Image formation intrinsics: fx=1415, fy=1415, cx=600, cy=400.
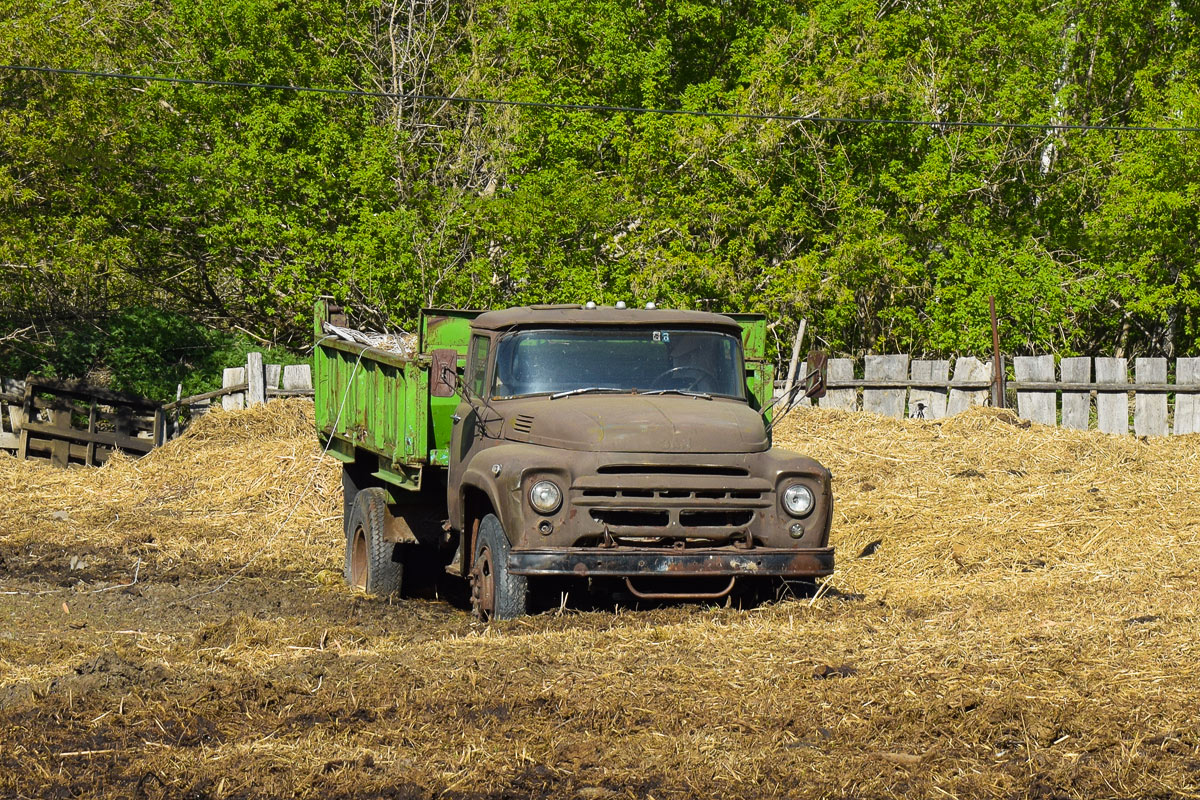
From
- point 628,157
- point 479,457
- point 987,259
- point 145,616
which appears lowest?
point 145,616

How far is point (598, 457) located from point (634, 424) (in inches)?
12.8

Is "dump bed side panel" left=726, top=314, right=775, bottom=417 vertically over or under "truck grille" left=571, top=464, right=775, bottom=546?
over

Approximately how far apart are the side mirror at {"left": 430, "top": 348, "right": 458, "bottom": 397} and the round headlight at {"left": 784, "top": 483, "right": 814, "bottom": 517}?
2.27m

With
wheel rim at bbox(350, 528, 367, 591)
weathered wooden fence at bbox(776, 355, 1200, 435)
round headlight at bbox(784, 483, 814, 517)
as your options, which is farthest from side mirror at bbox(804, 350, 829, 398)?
weathered wooden fence at bbox(776, 355, 1200, 435)

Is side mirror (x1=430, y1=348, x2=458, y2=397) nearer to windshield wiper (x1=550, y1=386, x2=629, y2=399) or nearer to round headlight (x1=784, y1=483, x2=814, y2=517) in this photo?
windshield wiper (x1=550, y1=386, x2=629, y2=399)

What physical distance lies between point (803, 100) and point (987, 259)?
15.4ft

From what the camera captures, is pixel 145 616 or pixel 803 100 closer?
pixel 145 616

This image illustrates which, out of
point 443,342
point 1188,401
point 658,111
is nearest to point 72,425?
point 658,111

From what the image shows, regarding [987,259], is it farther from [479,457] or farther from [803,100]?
[479,457]

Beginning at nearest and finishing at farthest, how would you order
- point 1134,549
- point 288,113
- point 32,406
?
1. point 1134,549
2. point 32,406
3. point 288,113

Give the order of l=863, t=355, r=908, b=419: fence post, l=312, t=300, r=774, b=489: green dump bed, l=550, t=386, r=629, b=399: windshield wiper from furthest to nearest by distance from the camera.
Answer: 1. l=863, t=355, r=908, b=419: fence post
2. l=312, t=300, r=774, b=489: green dump bed
3. l=550, t=386, r=629, b=399: windshield wiper

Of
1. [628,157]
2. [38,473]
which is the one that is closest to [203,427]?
[38,473]

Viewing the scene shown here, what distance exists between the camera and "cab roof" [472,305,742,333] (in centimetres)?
955

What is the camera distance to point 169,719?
6.44m
